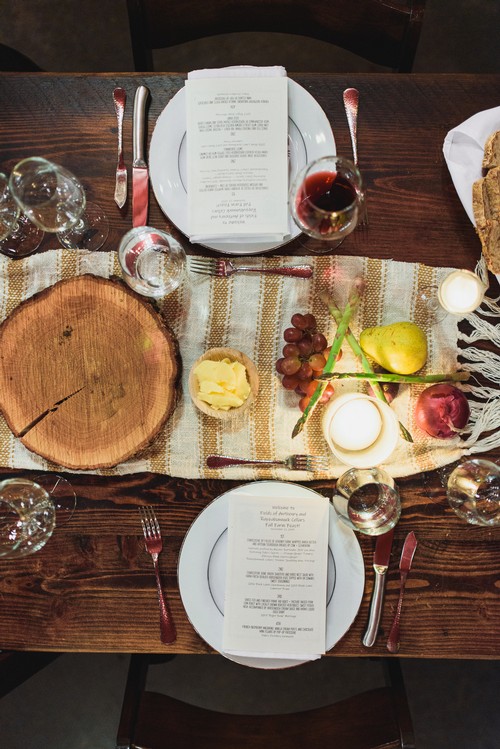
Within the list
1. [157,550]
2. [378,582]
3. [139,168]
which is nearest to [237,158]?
[139,168]

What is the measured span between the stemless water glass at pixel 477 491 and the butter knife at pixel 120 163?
103cm

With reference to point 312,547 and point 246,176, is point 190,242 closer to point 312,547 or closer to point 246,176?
point 246,176

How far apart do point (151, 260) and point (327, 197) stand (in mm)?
421

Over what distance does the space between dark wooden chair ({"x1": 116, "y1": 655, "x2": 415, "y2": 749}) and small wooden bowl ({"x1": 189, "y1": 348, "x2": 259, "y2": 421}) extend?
0.71 m

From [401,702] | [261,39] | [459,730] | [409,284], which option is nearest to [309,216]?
[409,284]

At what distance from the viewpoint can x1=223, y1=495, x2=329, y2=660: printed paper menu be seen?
1.36 meters

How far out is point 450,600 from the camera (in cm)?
142

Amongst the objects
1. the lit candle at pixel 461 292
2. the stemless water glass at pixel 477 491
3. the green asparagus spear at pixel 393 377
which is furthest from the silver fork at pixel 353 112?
the stemless water glass at pixel 477 491

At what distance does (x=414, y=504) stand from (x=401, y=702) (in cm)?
46

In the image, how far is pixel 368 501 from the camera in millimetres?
1368

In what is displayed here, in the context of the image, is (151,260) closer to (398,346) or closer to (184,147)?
(184,147)

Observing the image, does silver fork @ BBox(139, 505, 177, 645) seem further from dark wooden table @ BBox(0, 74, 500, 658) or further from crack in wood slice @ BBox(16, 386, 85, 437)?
crack in wood slice @ BBox(16, 386, 85, 437)

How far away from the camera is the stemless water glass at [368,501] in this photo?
1333mm

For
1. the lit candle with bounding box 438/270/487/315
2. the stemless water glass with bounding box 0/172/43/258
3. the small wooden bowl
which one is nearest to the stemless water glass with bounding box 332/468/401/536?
the small wooden bowl
